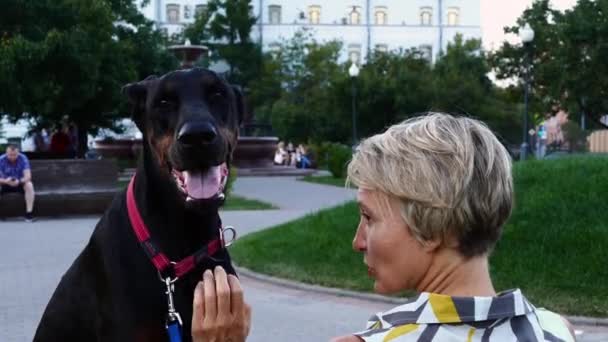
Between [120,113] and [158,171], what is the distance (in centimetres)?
3298

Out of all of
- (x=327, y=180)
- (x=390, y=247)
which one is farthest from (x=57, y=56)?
(x=390, y=247)

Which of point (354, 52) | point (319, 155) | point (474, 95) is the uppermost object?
point (354, 52)

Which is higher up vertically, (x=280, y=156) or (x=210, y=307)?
(x=210, y=307)

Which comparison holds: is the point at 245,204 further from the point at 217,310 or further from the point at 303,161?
the point at 303,161

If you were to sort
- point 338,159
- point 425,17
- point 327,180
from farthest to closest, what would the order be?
1. point 425,17
2. point 338,159
3. point 327,180

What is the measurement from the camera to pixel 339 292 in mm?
8930

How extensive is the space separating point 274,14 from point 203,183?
90.8 meters

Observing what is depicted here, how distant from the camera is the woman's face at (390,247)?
5.57 feet

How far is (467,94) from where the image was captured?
4978cm

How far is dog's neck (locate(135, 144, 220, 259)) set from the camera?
3326 millimetres

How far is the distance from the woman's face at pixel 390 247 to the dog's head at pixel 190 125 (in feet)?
5.35

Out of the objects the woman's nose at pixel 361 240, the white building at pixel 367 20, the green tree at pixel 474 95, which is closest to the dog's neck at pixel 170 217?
the woman's nose at pixel 361 240

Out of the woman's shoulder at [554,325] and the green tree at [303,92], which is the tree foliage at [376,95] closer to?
the green tree at [303,92]

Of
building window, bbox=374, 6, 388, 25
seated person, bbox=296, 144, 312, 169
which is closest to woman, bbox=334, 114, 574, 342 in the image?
seated person, bbox=296, 144, 312, 169
